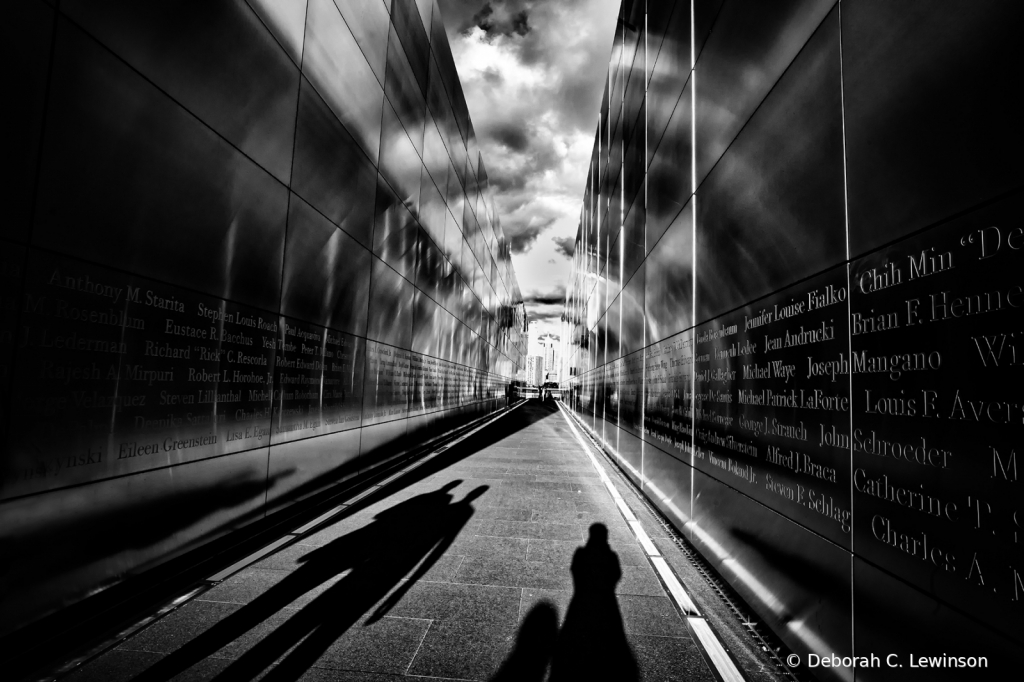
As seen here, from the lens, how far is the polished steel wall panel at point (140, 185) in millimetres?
3707

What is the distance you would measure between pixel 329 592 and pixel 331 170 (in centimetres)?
667

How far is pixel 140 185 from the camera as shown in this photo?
14.4 ft

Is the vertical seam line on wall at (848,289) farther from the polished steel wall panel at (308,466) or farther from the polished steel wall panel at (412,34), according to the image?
the polished steel wall panel at (412,34)

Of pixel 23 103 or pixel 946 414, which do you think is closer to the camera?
pixel 946 414

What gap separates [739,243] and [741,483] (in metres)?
2.44

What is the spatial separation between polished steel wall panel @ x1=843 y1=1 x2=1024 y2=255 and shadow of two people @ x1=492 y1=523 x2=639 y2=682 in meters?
3.19

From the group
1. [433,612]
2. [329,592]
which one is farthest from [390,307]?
[433,612]

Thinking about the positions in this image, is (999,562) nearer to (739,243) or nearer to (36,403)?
(739,243)

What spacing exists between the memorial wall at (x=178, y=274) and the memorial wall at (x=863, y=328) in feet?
17.8

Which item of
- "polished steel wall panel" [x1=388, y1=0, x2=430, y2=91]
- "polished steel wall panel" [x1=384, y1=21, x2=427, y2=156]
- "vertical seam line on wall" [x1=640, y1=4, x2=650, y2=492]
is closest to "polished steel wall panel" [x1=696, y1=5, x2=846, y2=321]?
"vertical seam line on wall" [x1=640, y1=4, x2=650, y2=492]

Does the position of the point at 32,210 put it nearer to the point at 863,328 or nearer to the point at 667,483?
the point at 863,328

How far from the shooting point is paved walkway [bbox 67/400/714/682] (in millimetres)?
3246

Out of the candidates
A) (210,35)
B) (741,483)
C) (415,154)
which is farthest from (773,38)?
(415,154)

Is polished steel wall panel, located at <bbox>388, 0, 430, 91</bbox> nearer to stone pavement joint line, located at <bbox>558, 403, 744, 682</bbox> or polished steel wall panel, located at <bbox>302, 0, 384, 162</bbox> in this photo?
polished steel wall panel, located at <bbox>302, 0, 384, 162</bbox>
